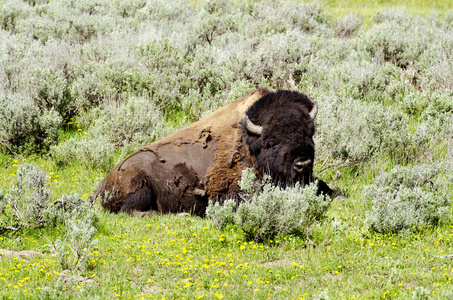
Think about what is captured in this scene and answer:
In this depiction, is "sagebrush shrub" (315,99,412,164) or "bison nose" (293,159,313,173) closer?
"bison nose" (293,159,313,173)

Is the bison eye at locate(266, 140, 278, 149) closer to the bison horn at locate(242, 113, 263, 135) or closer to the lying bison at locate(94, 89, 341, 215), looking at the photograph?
the lying bison at locate(94, 89, 341, 215)

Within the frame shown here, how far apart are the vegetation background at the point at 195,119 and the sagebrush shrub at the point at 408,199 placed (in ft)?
0.08

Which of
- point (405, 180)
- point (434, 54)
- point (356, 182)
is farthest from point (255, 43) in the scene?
point (405, 180)

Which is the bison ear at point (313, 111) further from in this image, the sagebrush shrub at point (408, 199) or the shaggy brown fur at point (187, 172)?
the sagebrush shrub at point (408, 199)

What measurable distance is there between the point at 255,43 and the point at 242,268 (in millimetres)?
10889

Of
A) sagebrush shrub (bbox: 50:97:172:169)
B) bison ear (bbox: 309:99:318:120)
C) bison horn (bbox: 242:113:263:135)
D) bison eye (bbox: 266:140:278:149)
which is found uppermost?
bison ear (bbox: 309:99:318:120)

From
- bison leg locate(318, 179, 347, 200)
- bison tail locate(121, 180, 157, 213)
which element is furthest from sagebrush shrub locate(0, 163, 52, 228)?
bison leg locate(318, 179, 347, 200)

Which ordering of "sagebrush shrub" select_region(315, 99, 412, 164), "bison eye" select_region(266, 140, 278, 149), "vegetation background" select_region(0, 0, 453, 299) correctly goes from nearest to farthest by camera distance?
"vegetation background" select_region(0, 0, 453, 299) → "bison eye" select_region(266, 140, 278, 149) → "sagebrush shrub" select_region(315, 99, 412, 164)

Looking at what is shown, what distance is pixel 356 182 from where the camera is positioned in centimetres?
830

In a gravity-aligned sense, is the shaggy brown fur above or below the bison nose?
below

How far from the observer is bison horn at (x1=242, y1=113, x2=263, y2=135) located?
6703 millimetres

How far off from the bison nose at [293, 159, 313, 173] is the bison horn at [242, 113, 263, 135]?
68 cm

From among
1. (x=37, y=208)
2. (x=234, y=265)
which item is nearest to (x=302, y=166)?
(x=234, y=265)

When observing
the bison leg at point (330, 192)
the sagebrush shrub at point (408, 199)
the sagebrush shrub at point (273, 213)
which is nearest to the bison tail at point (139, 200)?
the sagebrush shrub at point (273, 213)
